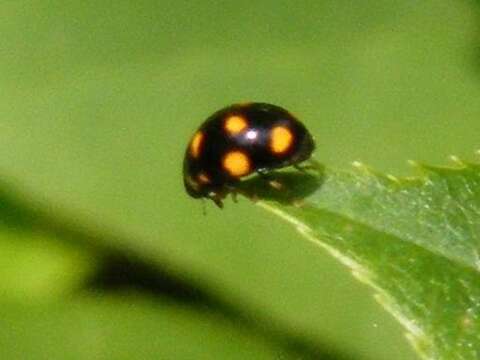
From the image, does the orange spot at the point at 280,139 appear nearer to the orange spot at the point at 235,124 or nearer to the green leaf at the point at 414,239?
the orange spot at the point at 235,124

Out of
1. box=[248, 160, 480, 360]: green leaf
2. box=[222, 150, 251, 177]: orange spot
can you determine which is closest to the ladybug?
box=[222, 150, 251, 177]: orange spot

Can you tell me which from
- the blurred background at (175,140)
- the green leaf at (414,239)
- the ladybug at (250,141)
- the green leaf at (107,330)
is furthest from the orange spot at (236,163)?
the green leaf at (107,330)

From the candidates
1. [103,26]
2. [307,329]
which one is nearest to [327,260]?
[307,329]

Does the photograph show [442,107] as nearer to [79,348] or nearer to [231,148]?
[231,148]

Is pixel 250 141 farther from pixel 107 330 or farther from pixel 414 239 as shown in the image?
pixel 107 330

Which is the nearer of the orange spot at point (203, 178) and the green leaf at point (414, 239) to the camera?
the green leaf at point (414, 239)

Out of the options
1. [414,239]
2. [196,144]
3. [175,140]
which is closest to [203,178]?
[196,144]

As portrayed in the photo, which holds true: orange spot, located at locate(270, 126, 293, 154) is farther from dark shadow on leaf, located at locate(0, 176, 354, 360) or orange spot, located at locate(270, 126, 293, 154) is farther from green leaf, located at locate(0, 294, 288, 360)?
green leaf, located at locate(0, 294, 288, 360)
